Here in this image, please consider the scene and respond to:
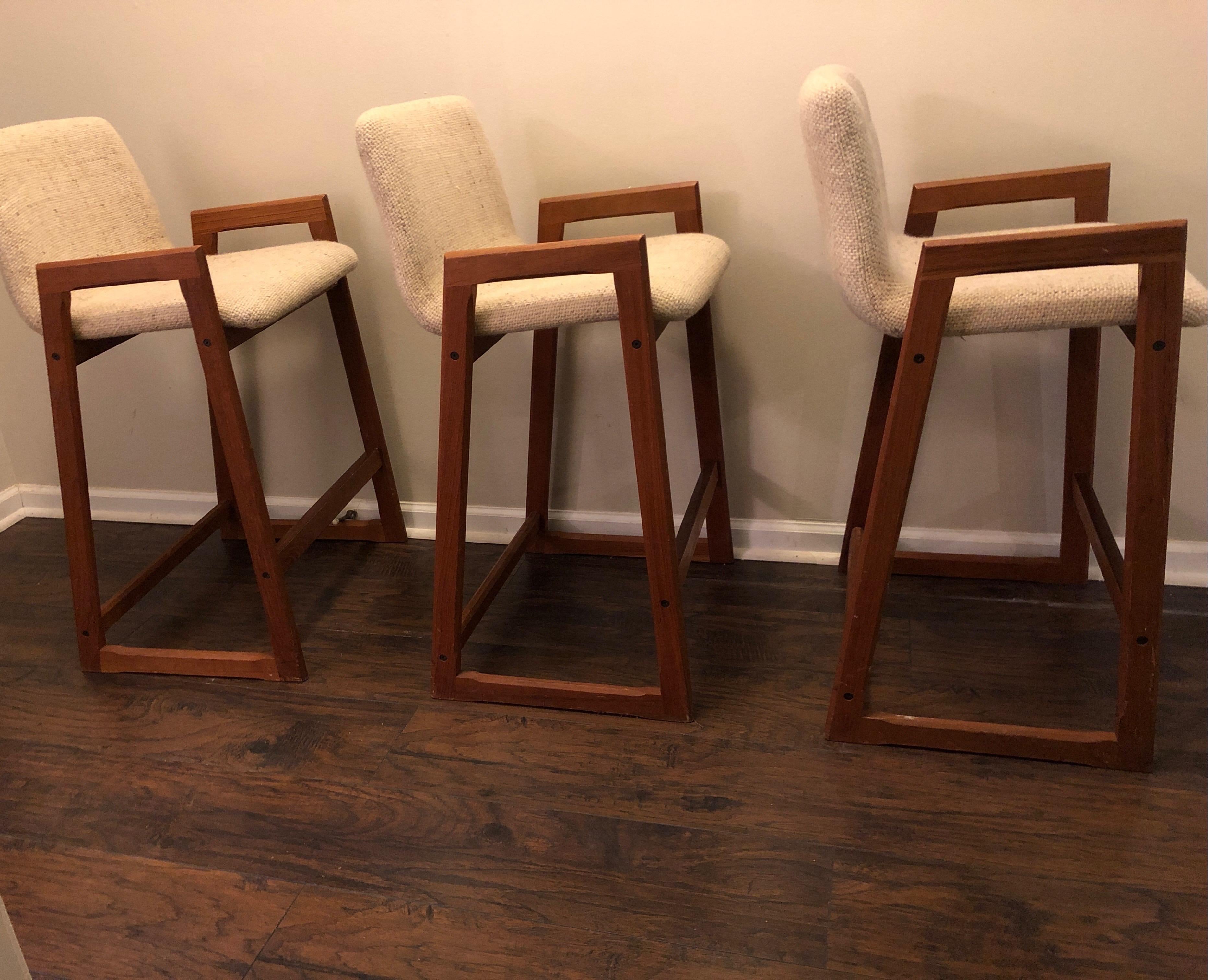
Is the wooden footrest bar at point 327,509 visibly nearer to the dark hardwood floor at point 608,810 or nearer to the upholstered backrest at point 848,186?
the dark hardwood floor at point 608,810

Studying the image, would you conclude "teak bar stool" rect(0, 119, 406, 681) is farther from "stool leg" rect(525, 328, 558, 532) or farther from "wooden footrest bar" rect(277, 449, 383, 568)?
"stool leg" rect(525, 328, 558, 532)

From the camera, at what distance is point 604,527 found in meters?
1.96

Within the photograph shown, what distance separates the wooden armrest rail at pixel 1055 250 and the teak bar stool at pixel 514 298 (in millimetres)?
341

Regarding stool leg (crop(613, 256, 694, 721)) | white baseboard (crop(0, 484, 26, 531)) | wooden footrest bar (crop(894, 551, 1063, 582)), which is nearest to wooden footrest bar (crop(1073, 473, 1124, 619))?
wooden footrest bar (crop(894, 551, 1063, 582))

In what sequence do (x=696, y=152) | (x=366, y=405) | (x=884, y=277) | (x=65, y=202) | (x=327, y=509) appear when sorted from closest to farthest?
(x=884, y=277), (x=65, y=202), (x=696, y=152), (x=327, y=509), (x=366, y=405)

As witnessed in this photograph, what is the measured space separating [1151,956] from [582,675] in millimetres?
842

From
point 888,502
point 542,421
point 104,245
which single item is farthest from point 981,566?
point 104,245

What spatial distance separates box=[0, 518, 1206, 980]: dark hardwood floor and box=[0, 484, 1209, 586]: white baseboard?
0.27 feet

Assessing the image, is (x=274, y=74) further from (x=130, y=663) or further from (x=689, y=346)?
(x=130, y=663)

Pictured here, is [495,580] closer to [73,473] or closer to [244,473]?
[244,473]

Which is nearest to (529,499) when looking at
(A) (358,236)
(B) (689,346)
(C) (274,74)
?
(B) (689,346)

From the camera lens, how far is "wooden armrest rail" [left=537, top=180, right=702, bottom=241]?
158cm

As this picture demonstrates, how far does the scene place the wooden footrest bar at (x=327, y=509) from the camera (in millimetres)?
1670

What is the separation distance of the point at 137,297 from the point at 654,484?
0.85m
